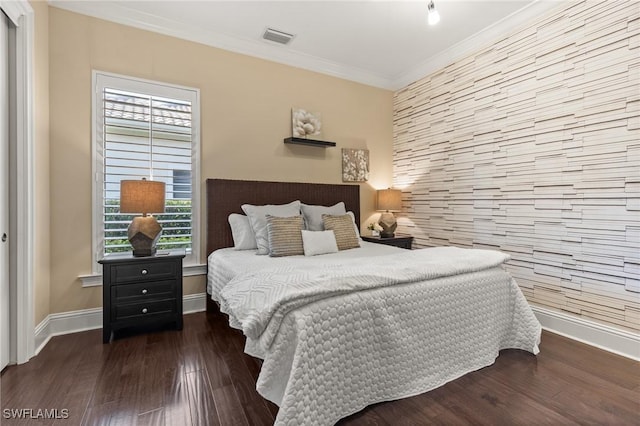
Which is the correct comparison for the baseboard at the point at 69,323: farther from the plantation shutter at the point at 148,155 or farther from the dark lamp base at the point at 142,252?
the dark lamp base at the point at 142,252

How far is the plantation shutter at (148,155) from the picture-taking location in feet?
9.35

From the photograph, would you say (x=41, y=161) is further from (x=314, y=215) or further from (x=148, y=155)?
(x=314, y=215)

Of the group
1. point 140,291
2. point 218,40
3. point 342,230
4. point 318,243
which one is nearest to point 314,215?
point 342,230

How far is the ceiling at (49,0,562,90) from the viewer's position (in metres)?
2.81

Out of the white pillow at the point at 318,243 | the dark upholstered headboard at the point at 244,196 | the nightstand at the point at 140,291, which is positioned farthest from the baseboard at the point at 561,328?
the white pillow at the point at 318,243

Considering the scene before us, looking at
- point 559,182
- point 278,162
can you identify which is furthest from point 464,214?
point 278,162

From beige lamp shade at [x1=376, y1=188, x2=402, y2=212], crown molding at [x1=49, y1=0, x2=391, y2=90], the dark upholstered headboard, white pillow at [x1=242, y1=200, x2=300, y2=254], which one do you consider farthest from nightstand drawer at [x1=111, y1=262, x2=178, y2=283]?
beige lamp shade at [x1=376, y1=188, x2=402, y2=212]

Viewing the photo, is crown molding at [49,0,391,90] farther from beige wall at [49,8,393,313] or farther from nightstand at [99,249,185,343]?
nightstand at [99,249,185,343]

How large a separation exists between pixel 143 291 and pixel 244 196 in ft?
4.41

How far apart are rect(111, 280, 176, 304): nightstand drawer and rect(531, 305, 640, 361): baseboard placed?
3.09 metres

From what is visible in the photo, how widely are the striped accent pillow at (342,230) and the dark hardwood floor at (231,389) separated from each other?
1333 mm

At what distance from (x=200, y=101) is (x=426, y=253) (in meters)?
2.68

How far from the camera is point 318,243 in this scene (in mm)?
2916

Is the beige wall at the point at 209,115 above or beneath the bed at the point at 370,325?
above
